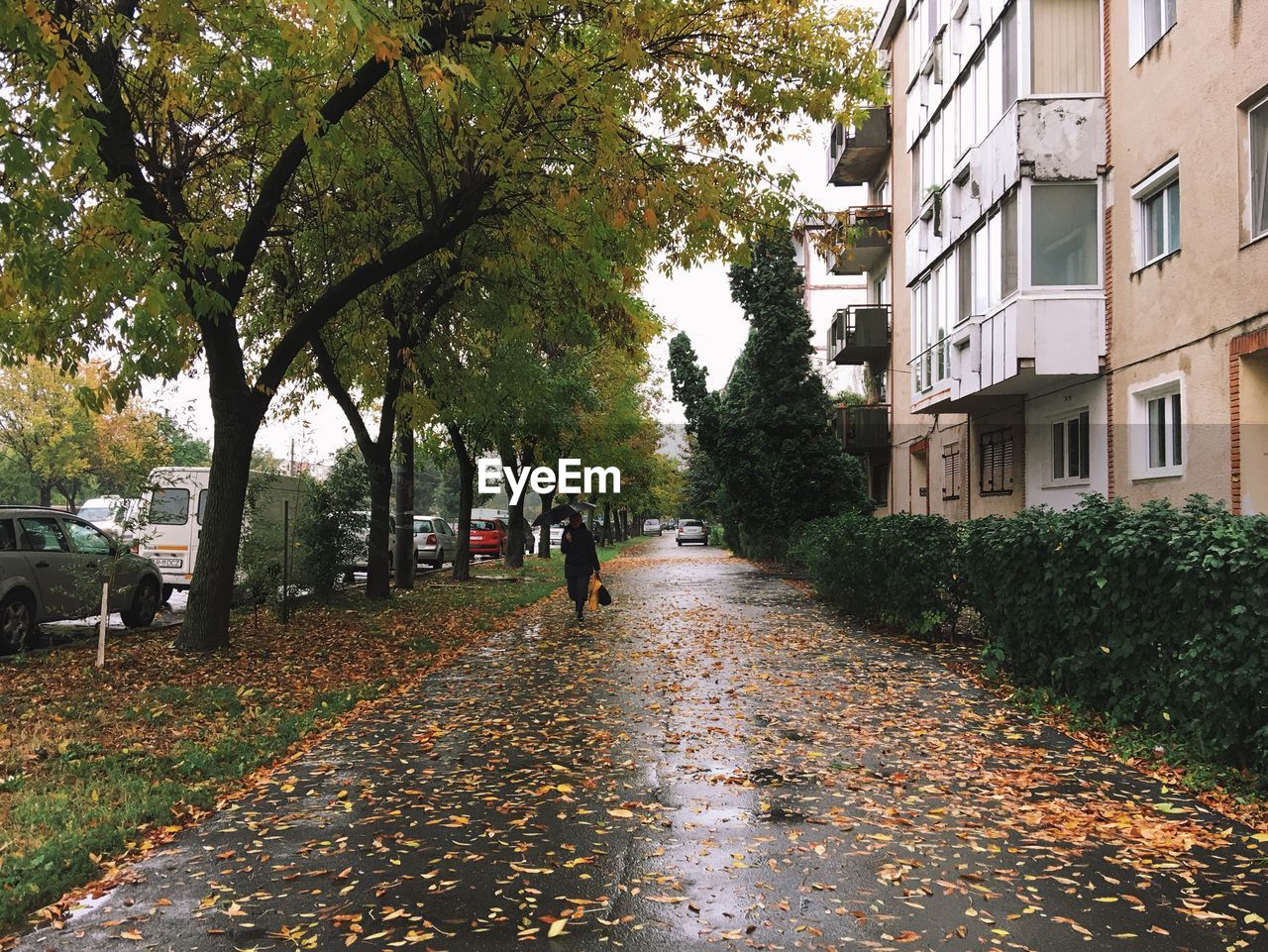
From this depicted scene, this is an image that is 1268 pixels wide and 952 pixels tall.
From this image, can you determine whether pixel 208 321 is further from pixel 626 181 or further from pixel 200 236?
pixel 626 181

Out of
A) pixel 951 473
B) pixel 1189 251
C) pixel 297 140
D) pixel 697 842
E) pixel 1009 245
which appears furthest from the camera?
pixel 951 473

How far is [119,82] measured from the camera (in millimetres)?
9430

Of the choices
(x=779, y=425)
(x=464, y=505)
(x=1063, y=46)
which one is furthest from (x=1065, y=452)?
(x=464, y=505)

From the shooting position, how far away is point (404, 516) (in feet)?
66.3

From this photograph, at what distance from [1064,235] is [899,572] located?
20.0 ft

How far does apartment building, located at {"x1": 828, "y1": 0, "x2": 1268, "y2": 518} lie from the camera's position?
10953mm

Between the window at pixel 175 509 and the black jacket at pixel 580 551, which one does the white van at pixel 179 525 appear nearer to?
the window at pixel 175 509

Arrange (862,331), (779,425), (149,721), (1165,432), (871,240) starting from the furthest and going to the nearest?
(871,240) < (779,425) < (862,331) < (1165,432) < (149,721)

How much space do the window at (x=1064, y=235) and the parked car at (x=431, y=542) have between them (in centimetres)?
1853

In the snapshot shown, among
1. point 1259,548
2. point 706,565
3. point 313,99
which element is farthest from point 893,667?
point 706,565

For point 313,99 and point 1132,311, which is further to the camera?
point 1132,311

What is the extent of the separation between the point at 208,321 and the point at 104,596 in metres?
2.90

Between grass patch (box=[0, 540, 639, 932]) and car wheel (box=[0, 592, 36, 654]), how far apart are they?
0.70 ft

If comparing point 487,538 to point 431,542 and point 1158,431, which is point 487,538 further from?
point 1158,431
